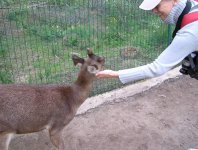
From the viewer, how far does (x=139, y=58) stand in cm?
739

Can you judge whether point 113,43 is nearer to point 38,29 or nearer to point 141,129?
point 38,29

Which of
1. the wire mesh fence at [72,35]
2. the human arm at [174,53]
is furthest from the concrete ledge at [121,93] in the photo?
the human arm at [174,53]

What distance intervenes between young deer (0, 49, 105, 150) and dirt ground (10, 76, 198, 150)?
495mm

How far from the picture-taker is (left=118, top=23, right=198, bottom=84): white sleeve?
3719mm

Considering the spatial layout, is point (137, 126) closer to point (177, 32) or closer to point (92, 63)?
point (92, 63)

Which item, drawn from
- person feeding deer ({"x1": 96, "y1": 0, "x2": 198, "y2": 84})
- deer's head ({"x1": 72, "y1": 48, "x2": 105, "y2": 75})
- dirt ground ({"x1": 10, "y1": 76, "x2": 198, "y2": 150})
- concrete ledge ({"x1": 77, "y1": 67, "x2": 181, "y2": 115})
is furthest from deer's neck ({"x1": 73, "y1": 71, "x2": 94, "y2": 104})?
concrete ledge ({"x1": 77, "y1": 67, "x2": 181, "y2": 115})

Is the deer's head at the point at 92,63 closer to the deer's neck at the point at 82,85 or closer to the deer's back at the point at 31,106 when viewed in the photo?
the deer's neck at the point at 82,85

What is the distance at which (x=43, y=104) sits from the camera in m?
4.53

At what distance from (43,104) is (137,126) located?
5.02 ft

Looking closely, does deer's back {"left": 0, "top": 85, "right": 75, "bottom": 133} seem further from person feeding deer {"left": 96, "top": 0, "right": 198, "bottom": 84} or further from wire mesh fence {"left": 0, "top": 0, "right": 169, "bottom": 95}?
wire mesh fence {"left": 0, "top": 0, "right": 169, "bottom": 95}

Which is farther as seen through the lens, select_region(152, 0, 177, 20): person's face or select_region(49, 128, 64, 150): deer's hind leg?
select_region(49, 128, 64, 150): deer's hind leg

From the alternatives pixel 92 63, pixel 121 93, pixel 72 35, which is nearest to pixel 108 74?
pixel 92 63

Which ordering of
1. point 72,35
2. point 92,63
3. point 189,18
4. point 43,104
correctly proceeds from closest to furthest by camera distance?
point 189,18 < point 43,104 < point 92,63 < point 72,35

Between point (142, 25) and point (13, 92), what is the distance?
3.64 m
